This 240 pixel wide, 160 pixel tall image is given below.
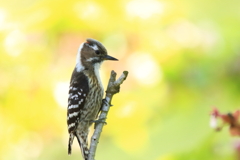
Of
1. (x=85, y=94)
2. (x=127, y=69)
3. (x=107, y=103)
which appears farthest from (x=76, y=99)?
(x=127, y=69)

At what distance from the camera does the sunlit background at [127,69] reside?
4.47 m

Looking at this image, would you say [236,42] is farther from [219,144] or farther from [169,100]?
[219,144]

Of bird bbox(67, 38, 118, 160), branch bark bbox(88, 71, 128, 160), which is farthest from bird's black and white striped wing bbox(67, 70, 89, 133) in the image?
branch bark bbox(88, 71, 128, 160)

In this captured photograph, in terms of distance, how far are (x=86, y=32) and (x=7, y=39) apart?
836mm

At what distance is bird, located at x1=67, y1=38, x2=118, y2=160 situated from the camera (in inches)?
150

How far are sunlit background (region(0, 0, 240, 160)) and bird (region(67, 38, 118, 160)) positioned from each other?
21.9 inches

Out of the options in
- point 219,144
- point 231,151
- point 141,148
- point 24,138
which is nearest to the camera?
point 231,151

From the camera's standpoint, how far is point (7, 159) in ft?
14.9

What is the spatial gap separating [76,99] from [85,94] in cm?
9

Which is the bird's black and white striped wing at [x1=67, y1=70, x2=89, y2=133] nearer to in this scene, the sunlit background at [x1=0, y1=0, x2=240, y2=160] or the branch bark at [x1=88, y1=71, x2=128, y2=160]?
the sunlit background at [x1=0, y1=0, x2=240, y2=160]

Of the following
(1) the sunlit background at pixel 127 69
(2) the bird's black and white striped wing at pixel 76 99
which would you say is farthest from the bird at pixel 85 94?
(1) the sunlit background at pixel 127 69

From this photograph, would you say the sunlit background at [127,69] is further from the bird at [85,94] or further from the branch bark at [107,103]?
the branch bark at [107,103]

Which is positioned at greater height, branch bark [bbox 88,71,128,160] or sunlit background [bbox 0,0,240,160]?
sunlit background [bbox 0,0,240,160]

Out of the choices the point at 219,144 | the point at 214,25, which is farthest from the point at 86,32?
the point at 219,144
